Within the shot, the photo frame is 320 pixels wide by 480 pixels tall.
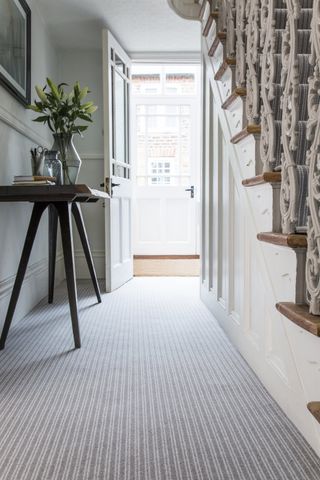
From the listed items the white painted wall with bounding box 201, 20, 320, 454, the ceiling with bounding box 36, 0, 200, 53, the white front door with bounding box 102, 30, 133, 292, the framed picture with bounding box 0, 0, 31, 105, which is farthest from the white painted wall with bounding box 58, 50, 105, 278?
the white painted wall with bounding box 201, 20, 320, 454

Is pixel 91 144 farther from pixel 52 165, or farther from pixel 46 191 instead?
pixel 46 191

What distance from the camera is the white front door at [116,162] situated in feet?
11.1

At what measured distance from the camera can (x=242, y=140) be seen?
65.2 inches

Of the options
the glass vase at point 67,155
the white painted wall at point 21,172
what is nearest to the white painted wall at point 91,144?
the white painted wall at point 21,172

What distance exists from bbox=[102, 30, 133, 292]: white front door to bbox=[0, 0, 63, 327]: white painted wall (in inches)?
18.8

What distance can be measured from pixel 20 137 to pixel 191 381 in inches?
71.4

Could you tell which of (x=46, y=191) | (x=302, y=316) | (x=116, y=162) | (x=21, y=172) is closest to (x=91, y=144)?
(x=116, y=162)

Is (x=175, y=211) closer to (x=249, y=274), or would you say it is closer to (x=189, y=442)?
(x=249, y=274)

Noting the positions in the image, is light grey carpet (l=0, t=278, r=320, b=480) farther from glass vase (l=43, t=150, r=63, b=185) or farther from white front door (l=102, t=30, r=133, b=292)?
white front door (l=102, t=30, r=133, b=292)

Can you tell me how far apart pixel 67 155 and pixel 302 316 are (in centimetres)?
205

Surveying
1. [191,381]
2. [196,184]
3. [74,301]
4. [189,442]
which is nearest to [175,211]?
[196,184]

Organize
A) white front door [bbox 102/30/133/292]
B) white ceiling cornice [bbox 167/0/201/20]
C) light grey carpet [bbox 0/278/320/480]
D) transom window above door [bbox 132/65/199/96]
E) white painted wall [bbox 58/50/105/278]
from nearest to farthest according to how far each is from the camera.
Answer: light grey carpet [bbox 0/278/320/480] → white ceiling cornice [bbox 167/0/201/20] → white front door [bbox 102/30/133/292] → white painted wall [bbox 58/50/105/278] → transom window above door [bbox 132/65/199/96]

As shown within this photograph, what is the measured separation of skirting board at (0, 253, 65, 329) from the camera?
→ 2.26 m

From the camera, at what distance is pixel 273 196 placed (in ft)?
4.36
